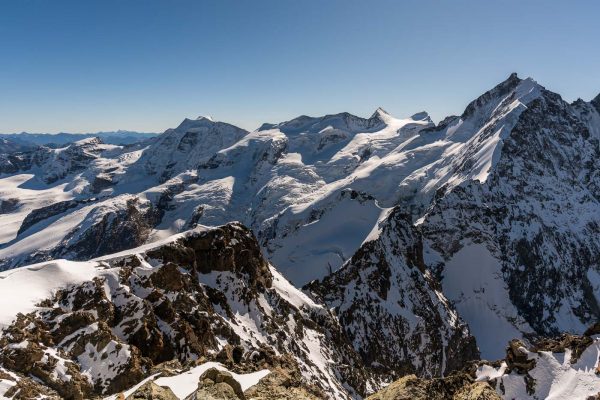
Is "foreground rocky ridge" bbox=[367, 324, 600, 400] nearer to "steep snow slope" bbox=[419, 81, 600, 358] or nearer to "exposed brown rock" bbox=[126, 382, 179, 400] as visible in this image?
"exposed brown rock" bbox=[126, 382, 179, 400]

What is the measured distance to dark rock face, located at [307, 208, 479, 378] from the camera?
324 ft

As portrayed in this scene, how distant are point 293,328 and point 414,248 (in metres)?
58.1

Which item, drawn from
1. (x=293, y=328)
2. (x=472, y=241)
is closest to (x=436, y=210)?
(x=472, y=241)

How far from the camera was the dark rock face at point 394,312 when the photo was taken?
324 ft

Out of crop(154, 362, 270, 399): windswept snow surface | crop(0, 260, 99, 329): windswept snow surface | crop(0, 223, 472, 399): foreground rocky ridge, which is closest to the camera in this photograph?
crop(154, 362, 270, 399): windswept snow surface

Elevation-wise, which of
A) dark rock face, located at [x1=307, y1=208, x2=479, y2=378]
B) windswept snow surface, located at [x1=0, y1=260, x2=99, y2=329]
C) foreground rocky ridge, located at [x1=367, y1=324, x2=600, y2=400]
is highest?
windswept snow surface, located at [x1=0, y1=260, x2=99, y2=329]

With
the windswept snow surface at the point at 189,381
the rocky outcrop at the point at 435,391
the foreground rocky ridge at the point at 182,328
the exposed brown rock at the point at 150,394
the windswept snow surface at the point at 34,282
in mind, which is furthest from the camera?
the windswept snow surface at the point at 34,282

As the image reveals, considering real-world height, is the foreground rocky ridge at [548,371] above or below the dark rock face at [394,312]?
above

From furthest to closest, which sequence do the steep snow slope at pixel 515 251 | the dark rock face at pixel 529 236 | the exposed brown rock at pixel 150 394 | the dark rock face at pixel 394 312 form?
the dark rock face at pixel 529 236, the steep snow slope at pixel 515 251, the dark rock face at pixel 394 312, the exposed brown rock at pixel 150 394

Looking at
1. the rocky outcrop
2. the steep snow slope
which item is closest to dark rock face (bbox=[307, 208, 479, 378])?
the steep snow slope

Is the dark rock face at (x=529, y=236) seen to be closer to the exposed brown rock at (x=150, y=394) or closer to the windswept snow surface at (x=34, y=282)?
the windswept snow surface at (x=34, y=282)

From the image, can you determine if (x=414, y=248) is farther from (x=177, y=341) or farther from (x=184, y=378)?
(x=184, y=378)

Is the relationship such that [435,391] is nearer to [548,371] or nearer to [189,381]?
[189,381]

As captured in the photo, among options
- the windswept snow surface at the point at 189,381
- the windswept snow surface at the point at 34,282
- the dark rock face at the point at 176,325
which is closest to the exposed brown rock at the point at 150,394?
the windswept snow surface at the point at 189,381
